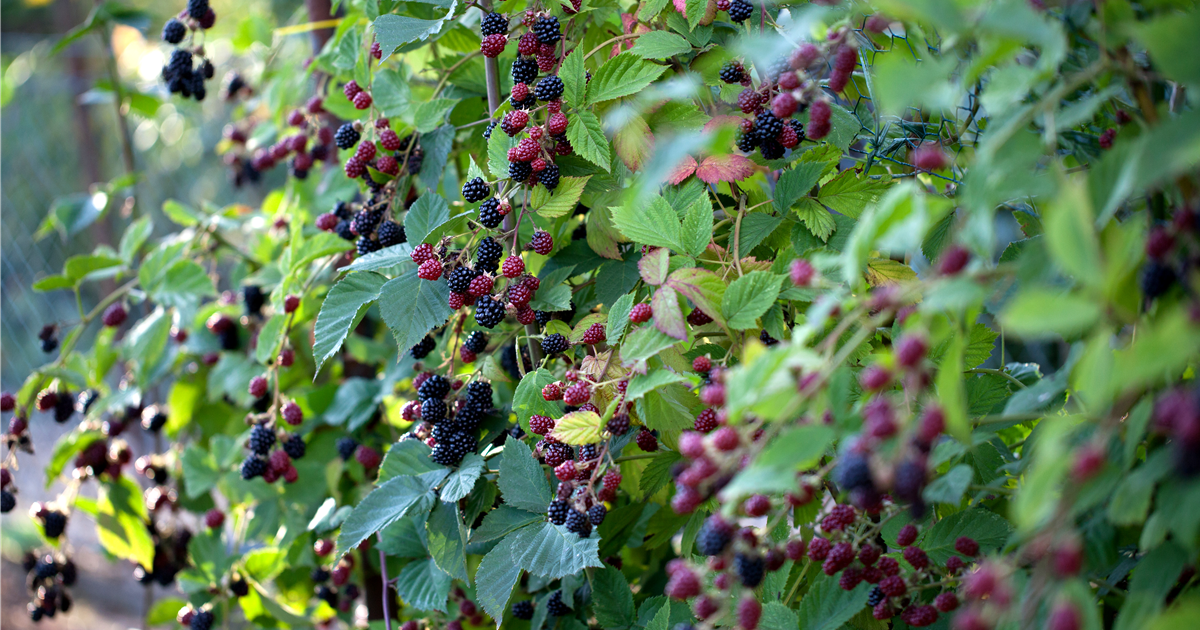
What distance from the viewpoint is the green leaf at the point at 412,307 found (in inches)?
38.4

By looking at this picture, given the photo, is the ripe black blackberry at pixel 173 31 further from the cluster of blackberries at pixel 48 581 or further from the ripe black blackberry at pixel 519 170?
the cluster of blackberries at pixel 48 581

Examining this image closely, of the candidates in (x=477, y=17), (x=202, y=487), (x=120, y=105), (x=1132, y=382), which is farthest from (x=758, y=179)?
(x=120, y=105)

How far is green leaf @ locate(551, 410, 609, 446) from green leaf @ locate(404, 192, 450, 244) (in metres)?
0.31

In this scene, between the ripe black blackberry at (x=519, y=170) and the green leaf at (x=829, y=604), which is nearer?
the green leaf at (x=829, y=604)

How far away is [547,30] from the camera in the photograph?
38.0 inches

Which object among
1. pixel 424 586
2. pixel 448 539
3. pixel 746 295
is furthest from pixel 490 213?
pixel 424 586

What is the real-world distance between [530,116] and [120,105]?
151 centimetres

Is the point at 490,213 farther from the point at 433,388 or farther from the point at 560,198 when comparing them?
the point at 433,388

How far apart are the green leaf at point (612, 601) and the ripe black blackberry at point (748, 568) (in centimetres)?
44

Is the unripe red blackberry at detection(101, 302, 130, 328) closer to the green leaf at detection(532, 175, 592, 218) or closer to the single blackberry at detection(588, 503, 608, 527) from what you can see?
the green leaf at detection(532, 175, 592, 218)

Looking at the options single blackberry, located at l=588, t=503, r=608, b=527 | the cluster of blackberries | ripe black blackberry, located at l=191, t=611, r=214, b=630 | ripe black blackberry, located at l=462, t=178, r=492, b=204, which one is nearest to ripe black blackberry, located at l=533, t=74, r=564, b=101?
ripe black blackberry, located at l=462, t=178, r=492, b=204

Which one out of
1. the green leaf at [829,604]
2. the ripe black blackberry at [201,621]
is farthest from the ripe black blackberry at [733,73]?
the ripe black blackberry at [201,621]

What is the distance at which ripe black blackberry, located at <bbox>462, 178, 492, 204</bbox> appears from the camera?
3.08 ft

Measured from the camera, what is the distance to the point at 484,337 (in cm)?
108
